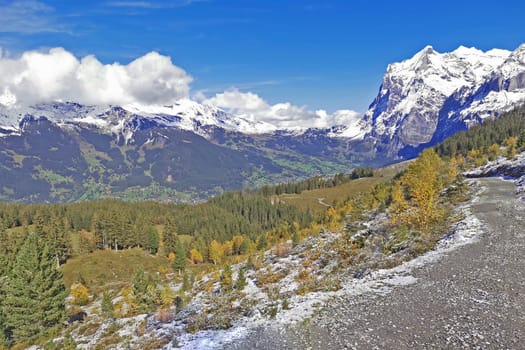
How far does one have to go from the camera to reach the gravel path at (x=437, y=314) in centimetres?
2166

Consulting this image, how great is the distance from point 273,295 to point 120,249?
138 metres

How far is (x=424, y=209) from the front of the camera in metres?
54.4

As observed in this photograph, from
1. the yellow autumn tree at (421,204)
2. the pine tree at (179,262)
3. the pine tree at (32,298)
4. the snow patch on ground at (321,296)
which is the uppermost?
the yellow autumn tree at (421,204)

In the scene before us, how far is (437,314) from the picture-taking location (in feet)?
80.8

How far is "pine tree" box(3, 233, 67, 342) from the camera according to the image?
57438 millimetres

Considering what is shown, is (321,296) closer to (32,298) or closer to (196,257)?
(32,298)

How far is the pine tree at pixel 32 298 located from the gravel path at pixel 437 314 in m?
48.6

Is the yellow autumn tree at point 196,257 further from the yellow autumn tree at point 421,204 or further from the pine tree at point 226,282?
the yellow autumn tree at point 421,204


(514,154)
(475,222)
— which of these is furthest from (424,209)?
(514,154)

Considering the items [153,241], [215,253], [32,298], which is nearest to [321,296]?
[32,298]

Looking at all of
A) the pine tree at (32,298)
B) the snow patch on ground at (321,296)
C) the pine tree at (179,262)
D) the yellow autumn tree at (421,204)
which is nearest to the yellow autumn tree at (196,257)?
the pine tree at (179,262)

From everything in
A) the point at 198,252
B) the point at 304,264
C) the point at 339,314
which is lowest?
the point at 198,252

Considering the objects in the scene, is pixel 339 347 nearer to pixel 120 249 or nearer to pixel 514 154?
pixel 514 154

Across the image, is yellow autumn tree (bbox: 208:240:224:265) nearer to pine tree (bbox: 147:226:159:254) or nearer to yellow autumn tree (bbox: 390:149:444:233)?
pine tree (bbox: 147:226:159:254)
